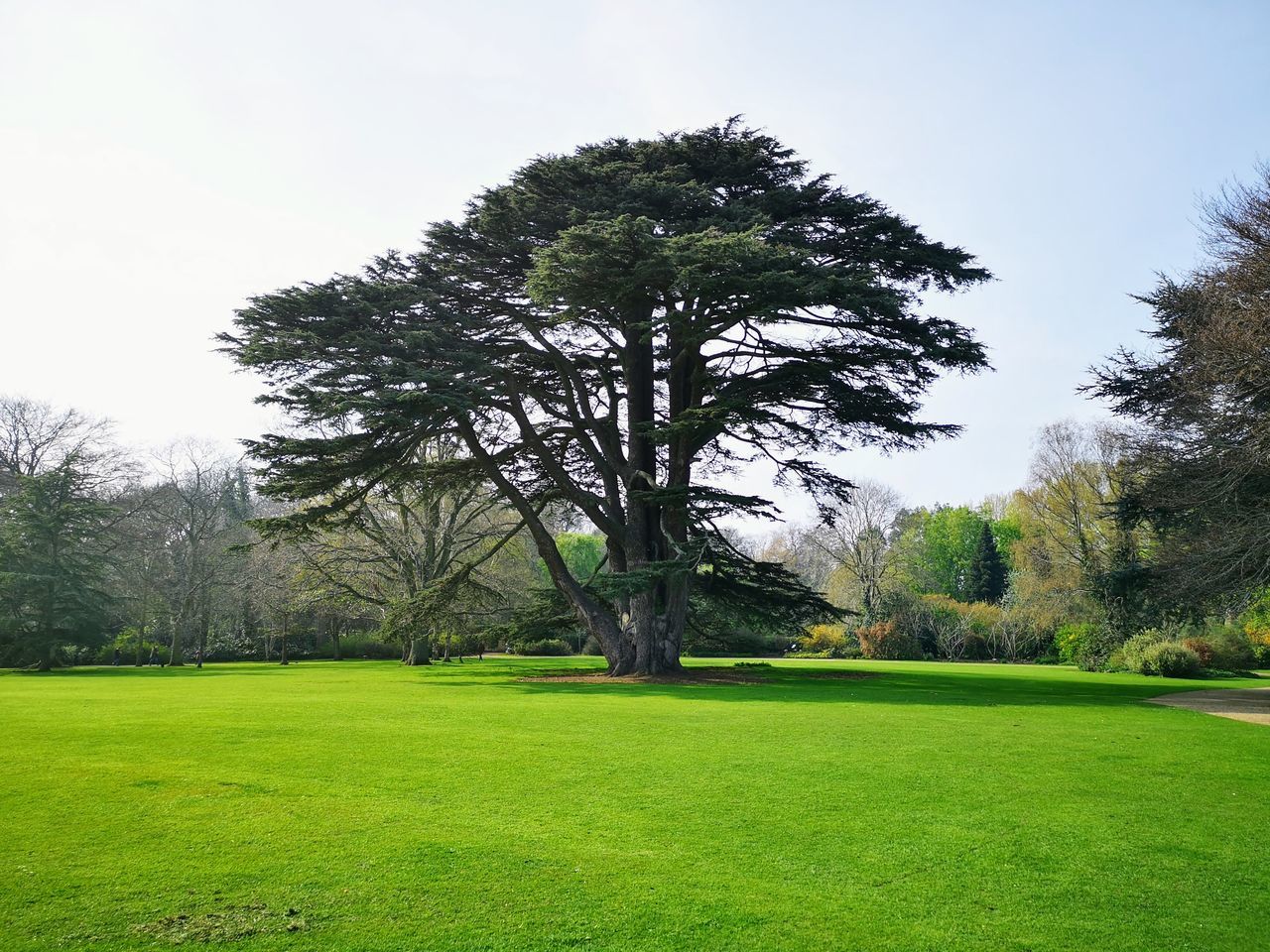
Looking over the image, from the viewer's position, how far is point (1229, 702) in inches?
694

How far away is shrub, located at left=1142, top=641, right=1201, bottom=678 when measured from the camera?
28.7 meters

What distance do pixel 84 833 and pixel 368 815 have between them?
1.72 meters

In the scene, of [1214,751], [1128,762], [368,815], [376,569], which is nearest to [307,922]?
[368,815]

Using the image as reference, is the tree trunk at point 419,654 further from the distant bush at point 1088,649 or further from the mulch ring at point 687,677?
the distant bush at point 1088,649

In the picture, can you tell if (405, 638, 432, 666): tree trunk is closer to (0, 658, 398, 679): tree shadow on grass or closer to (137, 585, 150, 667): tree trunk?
(0, 658, 398, 679): tree shadow on grass

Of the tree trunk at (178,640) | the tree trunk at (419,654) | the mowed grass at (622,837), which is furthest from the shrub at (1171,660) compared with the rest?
the tree trunk at (178,640)

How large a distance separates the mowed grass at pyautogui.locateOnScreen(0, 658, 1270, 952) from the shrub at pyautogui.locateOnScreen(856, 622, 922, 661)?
117 feet

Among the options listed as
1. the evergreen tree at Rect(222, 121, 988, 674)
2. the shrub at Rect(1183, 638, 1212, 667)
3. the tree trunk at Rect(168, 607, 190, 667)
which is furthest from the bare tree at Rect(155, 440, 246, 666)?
the shrub at Rect(1183, 638, 1212, 667)

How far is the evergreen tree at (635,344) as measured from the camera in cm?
1953

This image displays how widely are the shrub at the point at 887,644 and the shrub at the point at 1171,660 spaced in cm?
1720

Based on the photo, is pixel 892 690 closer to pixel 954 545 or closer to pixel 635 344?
pixel 635 344

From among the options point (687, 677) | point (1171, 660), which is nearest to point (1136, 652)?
point (1171, 660)

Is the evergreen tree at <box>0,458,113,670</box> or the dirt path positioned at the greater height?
the evergreen tree at <box>0,458,113,670</box>

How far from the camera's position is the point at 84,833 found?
5645 millimetres
